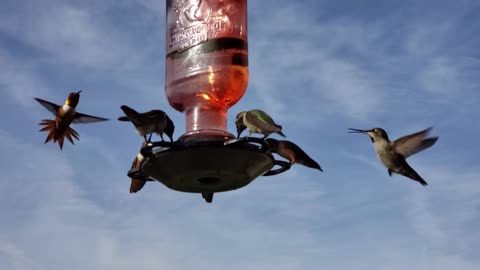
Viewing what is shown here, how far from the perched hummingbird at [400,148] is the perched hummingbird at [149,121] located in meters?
2.08

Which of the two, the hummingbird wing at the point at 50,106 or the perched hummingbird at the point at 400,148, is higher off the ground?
the hummingbird wing at the point at 50,106

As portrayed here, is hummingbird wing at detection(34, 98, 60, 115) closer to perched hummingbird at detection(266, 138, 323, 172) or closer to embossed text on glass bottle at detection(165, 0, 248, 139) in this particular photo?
embossed text on glass bottle at detection(165, 0, 248, 139)

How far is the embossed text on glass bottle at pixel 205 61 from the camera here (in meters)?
6.27

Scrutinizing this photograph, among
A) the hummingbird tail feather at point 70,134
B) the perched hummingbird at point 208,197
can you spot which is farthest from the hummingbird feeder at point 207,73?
the hummingbird tail feather at point 70,134

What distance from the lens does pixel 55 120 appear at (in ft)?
24.6

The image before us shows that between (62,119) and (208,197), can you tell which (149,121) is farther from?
(62,119)

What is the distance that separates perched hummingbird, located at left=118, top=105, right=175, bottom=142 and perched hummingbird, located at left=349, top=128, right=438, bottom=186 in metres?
2.08

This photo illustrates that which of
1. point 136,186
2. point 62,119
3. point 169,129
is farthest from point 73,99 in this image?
point 169,129

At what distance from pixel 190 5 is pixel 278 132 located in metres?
1.62

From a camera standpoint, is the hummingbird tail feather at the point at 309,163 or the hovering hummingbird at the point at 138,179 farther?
the hummingbird tail feather at the point at 309,163

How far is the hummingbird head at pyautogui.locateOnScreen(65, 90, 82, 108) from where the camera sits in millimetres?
7320

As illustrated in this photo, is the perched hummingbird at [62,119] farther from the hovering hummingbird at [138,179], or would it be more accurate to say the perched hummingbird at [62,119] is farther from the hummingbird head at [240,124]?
the hummingbird head at [240,124]

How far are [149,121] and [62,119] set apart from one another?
7.31 ft

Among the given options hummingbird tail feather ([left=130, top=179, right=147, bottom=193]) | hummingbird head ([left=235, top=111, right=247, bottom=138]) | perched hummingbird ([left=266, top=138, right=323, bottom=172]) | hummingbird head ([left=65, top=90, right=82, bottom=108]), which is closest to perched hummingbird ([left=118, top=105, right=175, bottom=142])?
hummingbird head ([left=235, top=111, right=247, bottom=138])
